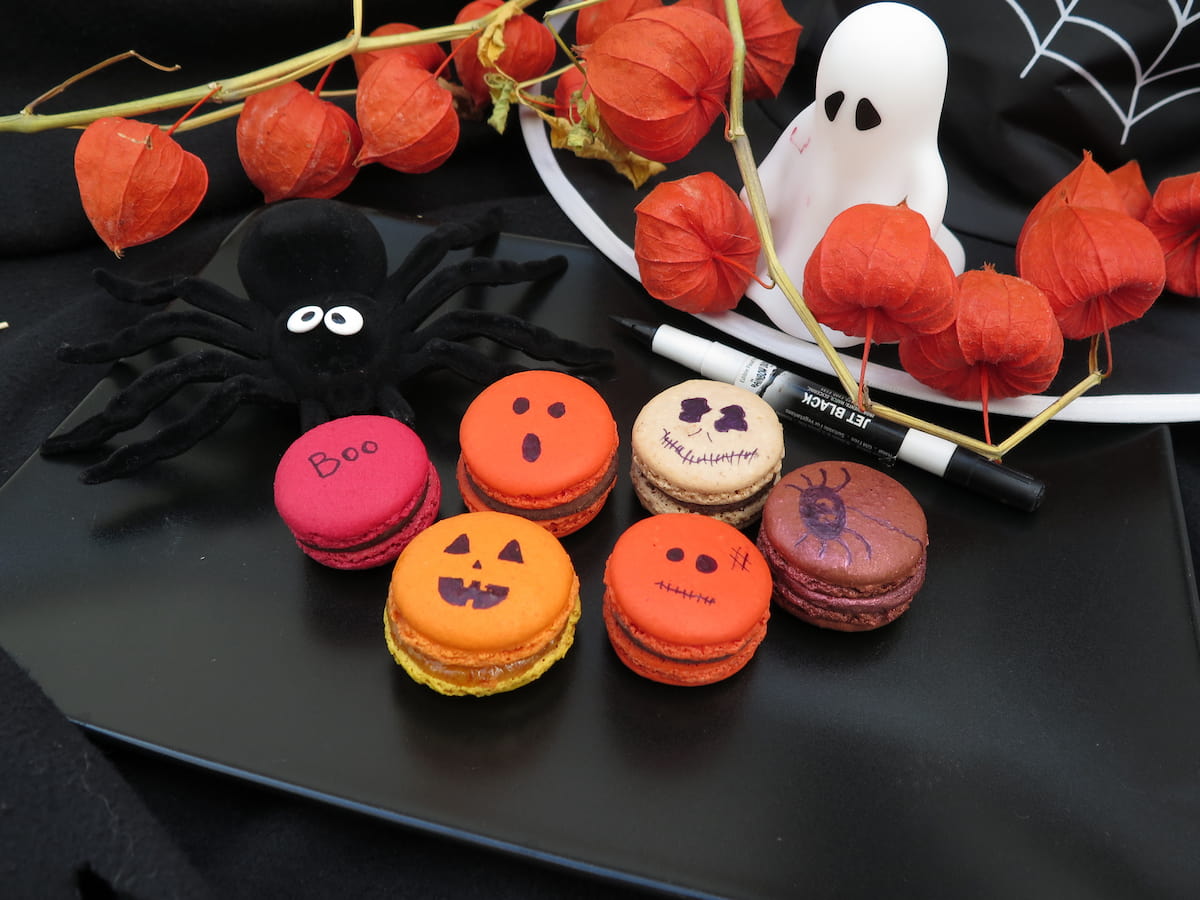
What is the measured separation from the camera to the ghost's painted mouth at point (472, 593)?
23.5 inches

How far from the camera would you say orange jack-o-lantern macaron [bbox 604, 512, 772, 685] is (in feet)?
1.94

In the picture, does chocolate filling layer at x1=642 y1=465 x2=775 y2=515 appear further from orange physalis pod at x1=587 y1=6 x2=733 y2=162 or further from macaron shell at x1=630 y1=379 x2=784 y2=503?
orange physalis pod at x1=587 y1=6 x2=733 y2=162

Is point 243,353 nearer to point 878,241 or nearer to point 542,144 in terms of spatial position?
point 542,144

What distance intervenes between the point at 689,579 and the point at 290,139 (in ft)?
2.02

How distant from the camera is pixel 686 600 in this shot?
60 centimetres

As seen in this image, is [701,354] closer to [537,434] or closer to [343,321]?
[537,434]

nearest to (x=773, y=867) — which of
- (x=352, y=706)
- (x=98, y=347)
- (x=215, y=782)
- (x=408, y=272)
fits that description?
(x=352, y=706)

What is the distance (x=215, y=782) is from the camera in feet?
2.17

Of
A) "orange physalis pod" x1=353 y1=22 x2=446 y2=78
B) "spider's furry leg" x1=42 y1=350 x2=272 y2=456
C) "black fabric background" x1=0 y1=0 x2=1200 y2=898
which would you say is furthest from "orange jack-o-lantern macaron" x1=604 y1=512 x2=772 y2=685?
"orange physalis pod" x1=353 y1=22 x2=446 y2=78

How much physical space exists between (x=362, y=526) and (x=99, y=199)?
0.39 meters

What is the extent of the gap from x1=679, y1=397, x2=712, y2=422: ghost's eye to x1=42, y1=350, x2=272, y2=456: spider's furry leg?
0.37 metres

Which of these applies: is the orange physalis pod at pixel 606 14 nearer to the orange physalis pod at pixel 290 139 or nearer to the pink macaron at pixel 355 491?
the orange physalis pod at pixel 290 139

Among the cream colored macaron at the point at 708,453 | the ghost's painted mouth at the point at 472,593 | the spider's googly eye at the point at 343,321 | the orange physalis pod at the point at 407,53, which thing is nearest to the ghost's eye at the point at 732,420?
the cream colored macaron at the point at 708,453

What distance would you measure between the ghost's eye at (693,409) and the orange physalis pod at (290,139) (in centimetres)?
49
